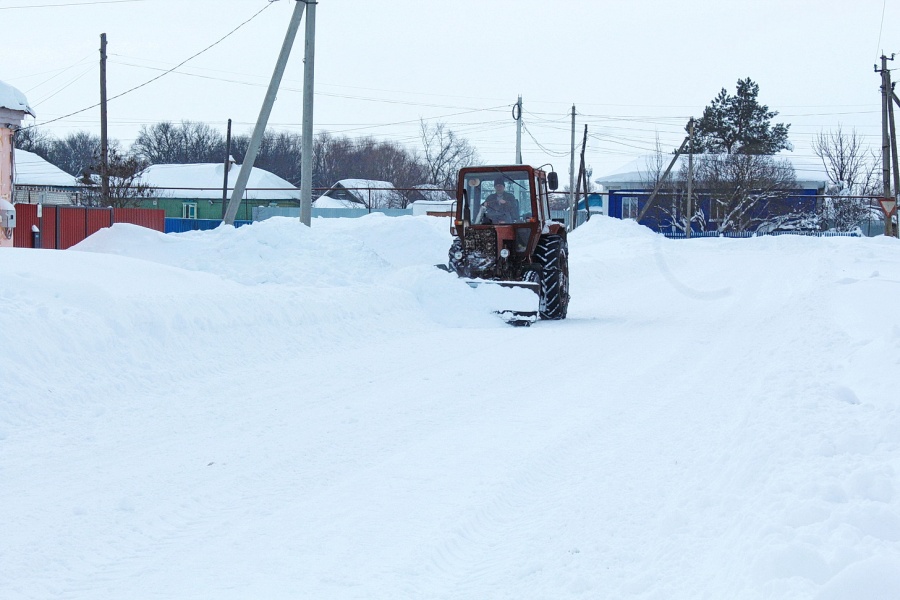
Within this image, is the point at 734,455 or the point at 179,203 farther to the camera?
the point at 179,203

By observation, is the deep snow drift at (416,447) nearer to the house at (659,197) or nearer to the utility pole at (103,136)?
the utility pole at (103,136)

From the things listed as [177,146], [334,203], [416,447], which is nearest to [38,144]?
[177,146]

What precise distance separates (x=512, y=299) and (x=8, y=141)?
38.1 feet

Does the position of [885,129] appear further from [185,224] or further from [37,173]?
[37,173]

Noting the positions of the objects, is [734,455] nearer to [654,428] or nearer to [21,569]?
[654,428]

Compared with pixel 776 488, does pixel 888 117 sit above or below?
above

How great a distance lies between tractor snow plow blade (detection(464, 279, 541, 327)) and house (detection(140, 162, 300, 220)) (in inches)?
1734

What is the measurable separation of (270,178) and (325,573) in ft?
222

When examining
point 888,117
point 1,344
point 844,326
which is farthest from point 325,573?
point 888,117

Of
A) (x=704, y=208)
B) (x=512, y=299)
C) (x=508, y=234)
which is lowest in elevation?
(x=512, y=299)

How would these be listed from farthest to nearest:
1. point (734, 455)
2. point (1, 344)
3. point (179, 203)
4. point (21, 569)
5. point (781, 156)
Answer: point (781, 156) < point (179, 203) < point (1, 344) < point (734, 455) < point (21, 569)

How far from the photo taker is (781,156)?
6588 cm

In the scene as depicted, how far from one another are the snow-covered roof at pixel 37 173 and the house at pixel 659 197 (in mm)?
34505

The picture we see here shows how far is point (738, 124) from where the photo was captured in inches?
2876
